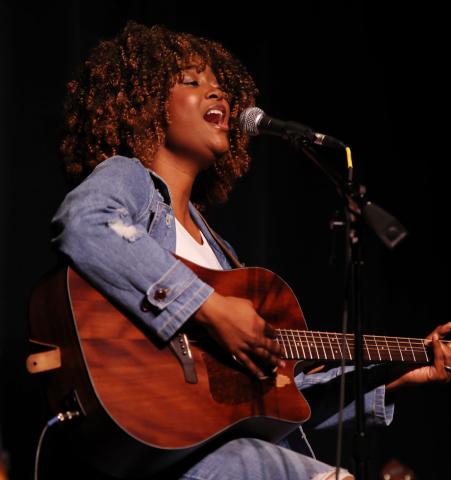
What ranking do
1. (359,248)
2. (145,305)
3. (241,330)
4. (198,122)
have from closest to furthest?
(359,248) < (145,305) < (241,330) < (198,122)

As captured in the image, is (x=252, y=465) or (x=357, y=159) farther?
(x=357, y=159)

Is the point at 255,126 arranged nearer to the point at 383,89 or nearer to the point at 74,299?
the point at 74,299

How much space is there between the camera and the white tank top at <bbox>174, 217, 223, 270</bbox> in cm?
221

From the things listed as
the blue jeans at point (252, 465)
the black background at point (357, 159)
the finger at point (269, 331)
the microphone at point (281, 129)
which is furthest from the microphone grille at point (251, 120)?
the black background at point (357, 159)

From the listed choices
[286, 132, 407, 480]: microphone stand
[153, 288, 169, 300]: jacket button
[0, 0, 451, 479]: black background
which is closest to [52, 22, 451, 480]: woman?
[153, 288, 169, 300]: jacket button

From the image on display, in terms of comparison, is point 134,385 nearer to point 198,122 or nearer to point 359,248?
point 359,248

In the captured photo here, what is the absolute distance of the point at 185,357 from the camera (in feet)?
Answer: 6.02

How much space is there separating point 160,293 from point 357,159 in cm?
210

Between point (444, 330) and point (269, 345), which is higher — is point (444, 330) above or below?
below

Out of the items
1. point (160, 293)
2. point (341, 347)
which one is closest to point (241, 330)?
point (160, 293)

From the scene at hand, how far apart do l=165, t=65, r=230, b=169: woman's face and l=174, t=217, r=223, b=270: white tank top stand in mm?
251

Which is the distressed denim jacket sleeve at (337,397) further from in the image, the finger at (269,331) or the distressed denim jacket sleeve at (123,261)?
the distressed denim jacket sleeve at (123,261)

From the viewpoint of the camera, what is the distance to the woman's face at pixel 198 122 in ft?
7.69

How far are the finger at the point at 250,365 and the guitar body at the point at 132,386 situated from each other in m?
0.02
